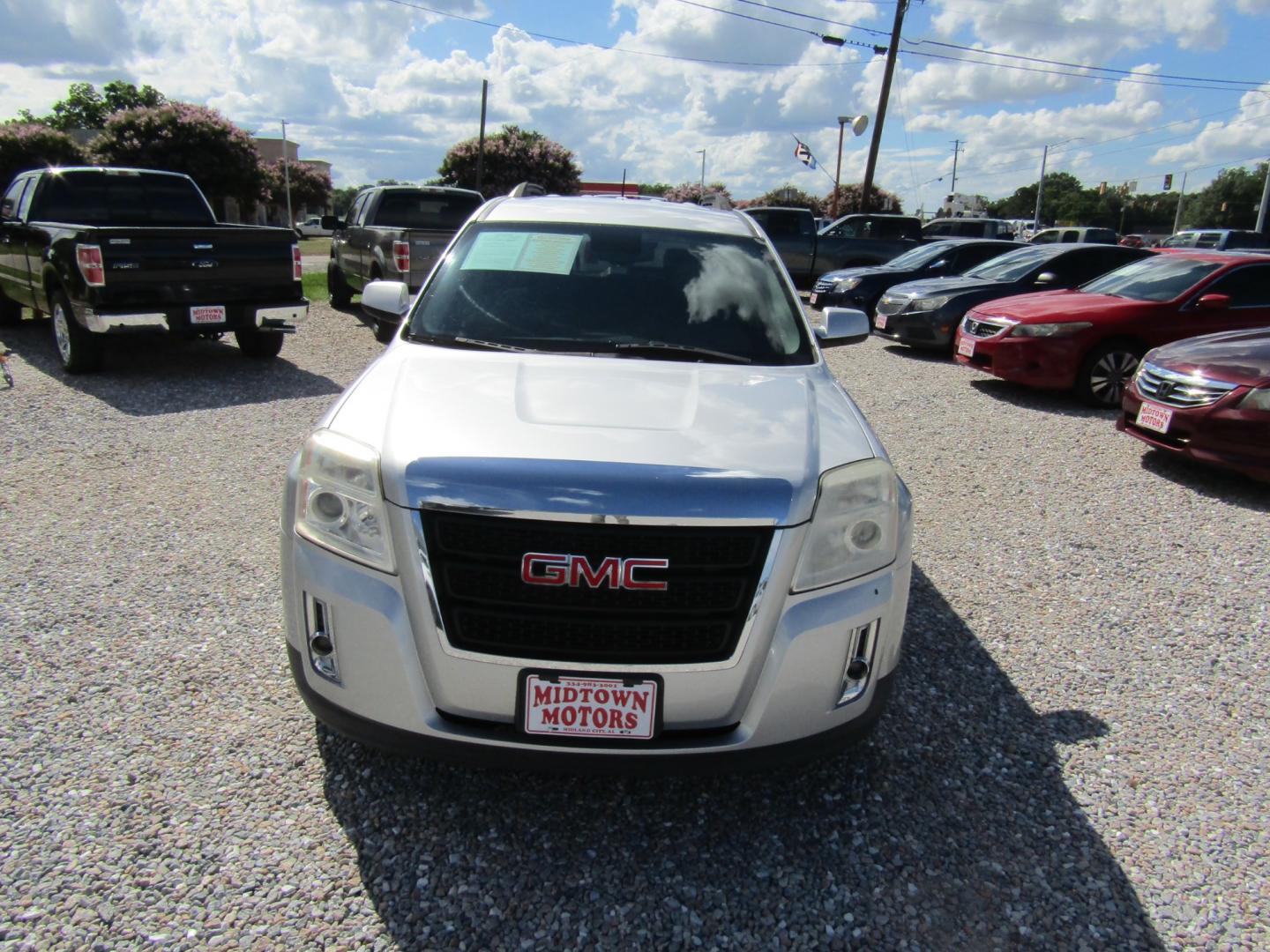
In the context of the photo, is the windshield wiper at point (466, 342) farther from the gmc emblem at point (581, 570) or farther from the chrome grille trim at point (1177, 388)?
the chrome grille trim at point (1177, 388)

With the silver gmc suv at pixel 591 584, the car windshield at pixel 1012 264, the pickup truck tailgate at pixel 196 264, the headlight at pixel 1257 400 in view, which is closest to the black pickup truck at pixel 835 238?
the car windshield at pixel 1012 264

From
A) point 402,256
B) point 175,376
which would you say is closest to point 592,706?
point 175,376

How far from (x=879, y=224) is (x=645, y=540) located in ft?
61.3

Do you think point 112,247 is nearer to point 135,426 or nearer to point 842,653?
point 135,426

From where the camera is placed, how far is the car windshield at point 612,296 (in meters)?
3.31

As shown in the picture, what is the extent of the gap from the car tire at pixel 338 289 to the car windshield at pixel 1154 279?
1014cm

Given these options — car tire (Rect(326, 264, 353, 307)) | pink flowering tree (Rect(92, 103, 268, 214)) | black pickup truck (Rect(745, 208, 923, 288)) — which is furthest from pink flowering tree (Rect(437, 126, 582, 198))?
car tire (Rect(326, 264, 353, 307))

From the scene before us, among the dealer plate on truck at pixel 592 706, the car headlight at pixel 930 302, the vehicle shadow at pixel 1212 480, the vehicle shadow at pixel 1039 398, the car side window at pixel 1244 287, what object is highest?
the car side window at pixel 1244 287

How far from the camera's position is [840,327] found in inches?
164

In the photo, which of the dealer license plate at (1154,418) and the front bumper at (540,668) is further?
the dealer license plate at (1154,418)

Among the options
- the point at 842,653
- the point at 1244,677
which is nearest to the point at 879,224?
the point at 1244,677

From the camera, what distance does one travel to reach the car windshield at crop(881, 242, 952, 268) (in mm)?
13852

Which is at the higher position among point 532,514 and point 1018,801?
point 532,514

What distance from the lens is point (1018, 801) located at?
8.93 ft
